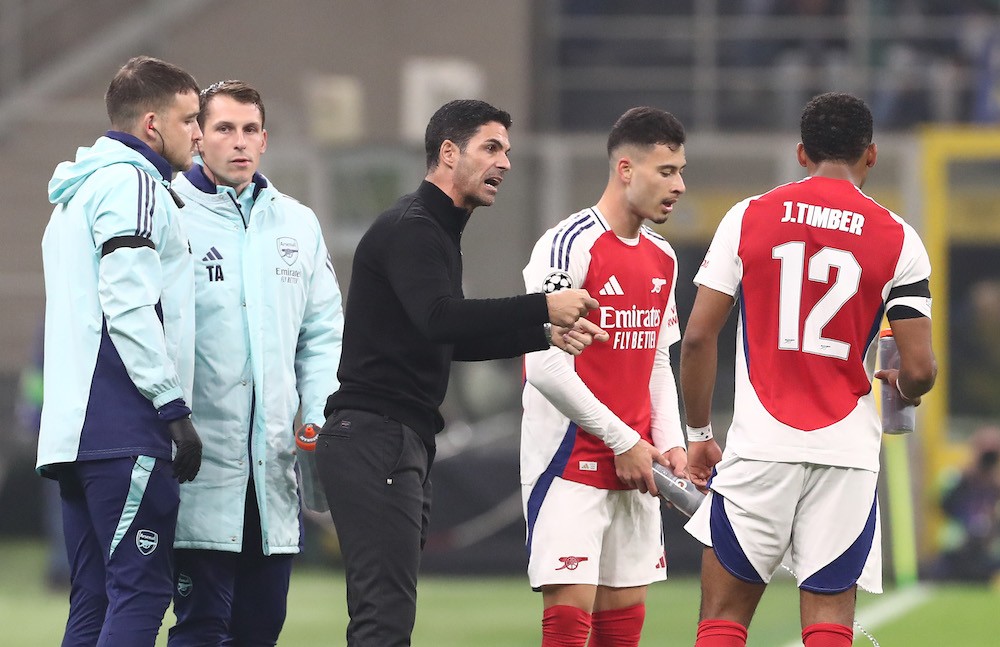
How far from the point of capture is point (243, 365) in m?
5.36

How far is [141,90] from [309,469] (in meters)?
1.39

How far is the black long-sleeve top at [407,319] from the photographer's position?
4809 millimetres

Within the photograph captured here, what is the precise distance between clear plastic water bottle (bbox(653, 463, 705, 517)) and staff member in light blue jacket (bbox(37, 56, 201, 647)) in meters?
1.65

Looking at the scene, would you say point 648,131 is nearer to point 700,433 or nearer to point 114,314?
point 700,433

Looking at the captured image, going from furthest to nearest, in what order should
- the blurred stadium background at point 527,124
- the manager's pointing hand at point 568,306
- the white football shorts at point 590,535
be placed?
the blurred stadium background at point 527,124 → the white football shorts at point 590,535 → the manager's pointing hand at point 568,306

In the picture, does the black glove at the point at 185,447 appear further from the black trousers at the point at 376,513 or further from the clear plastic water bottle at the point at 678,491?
the clear plastic water bottle at the point at 678,491

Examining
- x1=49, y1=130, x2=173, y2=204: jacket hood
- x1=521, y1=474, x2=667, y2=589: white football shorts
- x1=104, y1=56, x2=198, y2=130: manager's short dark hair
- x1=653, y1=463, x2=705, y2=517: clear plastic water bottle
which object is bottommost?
x1=521, y1=474, x2=667, y2=589: white football shorts

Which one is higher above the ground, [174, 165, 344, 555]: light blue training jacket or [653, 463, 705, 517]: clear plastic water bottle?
[174, 165, 344, 555]: light blue training jacket

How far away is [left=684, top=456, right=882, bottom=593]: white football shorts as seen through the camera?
16.5 ft

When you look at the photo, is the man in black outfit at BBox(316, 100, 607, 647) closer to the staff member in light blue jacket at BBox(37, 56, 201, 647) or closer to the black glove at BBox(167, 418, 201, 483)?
the black glove at BBox(167, 418, 201, 483)

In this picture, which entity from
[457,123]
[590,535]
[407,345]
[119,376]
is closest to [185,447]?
[119,376]

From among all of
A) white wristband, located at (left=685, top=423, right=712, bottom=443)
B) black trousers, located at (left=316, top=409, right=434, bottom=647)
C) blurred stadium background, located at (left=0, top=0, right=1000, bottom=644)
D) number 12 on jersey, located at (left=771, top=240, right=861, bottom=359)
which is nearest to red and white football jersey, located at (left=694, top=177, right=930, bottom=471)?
number 12 on jersey, located at (left=771, top=240, right=861, bottom=359)

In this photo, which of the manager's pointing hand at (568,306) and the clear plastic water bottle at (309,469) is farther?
the clear plastic water bottle at (309,469)

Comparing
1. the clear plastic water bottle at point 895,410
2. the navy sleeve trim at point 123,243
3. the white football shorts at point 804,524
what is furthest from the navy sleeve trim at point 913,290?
the navy sleeve trim at point 123,243
